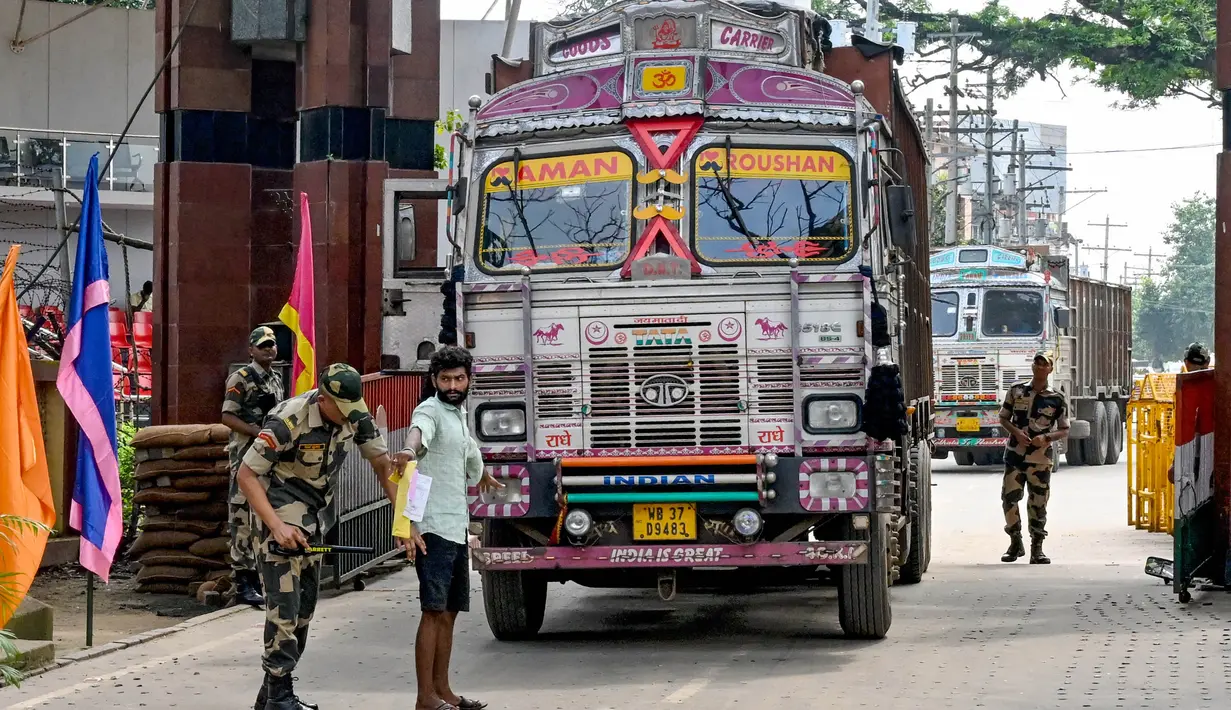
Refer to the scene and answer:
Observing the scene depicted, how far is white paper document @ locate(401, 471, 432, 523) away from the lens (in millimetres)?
7906

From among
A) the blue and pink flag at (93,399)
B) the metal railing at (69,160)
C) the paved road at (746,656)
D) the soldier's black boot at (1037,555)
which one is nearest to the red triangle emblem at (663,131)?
the paved road at (746,656)

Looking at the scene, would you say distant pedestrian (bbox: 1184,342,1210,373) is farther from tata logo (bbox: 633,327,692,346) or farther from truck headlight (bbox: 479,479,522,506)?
truck headlight (bbox: 479,479,522,506)

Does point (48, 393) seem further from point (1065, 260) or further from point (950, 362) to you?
point (1065, 260)

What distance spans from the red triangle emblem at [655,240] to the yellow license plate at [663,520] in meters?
1.33

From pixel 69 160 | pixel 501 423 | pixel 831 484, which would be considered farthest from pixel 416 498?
pixel 69 160

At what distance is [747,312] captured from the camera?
984 cm

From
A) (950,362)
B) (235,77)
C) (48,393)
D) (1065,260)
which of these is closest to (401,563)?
(48,393)

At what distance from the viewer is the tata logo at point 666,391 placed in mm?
9875

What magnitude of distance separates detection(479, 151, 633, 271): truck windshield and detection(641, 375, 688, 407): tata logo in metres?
0.80

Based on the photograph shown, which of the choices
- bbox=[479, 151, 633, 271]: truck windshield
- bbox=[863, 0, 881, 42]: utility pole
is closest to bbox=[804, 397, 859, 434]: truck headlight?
bbox=[479, 151, 633, 271]: truck windshield

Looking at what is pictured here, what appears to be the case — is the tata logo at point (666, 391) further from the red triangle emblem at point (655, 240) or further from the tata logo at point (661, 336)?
the red triangle emblem at point (655, 240)

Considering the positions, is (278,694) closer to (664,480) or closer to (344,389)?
(344,389)

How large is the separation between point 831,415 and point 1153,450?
966 centimetres

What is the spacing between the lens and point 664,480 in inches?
386
